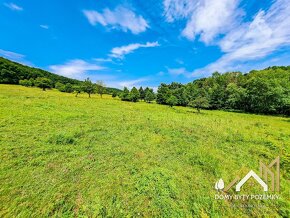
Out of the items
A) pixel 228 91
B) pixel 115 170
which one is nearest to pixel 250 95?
pixel 228 91

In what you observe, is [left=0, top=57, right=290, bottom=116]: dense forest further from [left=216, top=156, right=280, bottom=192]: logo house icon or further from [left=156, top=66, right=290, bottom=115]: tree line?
[left=216, top=156, right=280, bottom=192]: logo house icon

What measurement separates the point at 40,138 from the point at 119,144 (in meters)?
4.50

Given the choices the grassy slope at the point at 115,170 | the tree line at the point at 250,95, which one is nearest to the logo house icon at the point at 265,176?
the grassy slope at the point at 115,170

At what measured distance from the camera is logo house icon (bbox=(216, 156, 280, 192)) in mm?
6176

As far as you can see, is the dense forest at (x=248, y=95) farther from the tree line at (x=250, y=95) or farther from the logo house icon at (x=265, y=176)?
the logo house icon at (x=265, y=176)

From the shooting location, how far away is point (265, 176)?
7.01m

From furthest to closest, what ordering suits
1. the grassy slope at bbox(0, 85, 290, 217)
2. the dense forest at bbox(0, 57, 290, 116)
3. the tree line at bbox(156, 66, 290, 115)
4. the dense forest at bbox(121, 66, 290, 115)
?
the dense forest at bbox(0, 57, 290, 116) → the dense forest at bbox(121, 66, 290, 115) → the tree line at bbox(156, 66, 290, 115) → the grassy slope at bbox(0, 85, 290, 217)

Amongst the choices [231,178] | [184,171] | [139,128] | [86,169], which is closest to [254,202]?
[231,178]

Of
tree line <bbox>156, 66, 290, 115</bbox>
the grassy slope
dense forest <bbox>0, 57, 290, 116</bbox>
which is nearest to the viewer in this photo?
the grassy slope

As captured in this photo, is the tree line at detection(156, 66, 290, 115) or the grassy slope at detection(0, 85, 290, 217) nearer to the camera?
the grassy slope at detection(0, 85, 290, 217)

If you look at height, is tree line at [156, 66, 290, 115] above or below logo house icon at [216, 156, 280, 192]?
above

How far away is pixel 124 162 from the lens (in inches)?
A: 276

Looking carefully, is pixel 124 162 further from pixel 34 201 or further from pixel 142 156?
pixel 34 201

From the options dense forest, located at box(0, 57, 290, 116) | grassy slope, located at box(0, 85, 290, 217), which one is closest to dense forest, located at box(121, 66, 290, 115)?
dense forest, located at box(0, 57, 290, 116)
